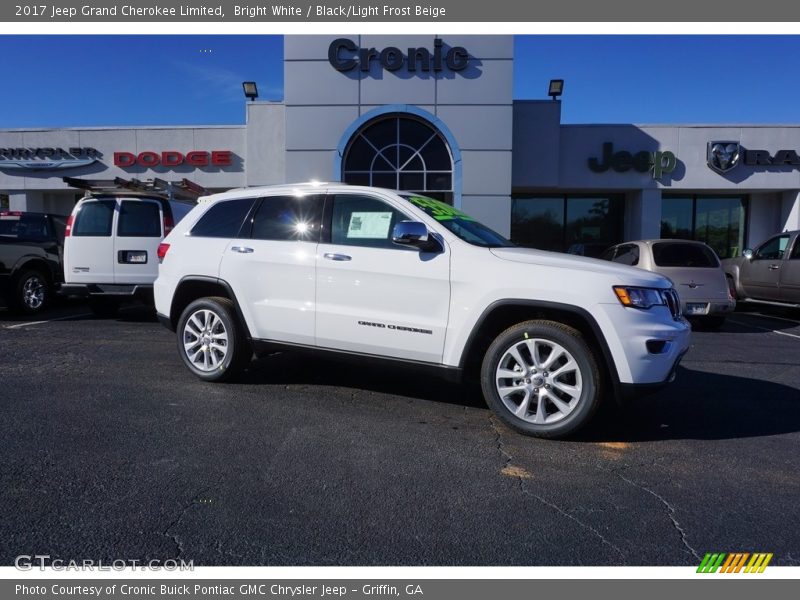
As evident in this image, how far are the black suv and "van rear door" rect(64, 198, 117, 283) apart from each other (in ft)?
4.76

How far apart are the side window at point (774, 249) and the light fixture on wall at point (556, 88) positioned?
8215 millimetres

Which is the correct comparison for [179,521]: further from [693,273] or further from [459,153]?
[459,153]

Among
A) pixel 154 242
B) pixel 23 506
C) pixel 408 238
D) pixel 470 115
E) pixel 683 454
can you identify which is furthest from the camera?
pixel 470 115

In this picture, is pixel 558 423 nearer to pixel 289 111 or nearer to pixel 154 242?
pixel 154 242

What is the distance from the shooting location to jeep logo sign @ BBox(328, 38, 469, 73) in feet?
50.3

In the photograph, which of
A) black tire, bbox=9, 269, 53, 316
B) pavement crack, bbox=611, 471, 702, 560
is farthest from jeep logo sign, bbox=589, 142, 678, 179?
pavement crack, bbox=611, 471, 702, 560

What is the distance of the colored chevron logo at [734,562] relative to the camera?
2.53m

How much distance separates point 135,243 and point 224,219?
4.12m

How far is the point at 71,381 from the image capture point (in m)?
5.46

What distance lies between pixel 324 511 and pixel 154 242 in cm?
708

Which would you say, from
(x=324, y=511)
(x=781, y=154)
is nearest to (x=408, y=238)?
(x=324, y=511)

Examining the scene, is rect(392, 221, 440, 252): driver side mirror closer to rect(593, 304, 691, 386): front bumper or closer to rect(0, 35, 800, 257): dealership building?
rect(593, 304, 691, 386): front bumper

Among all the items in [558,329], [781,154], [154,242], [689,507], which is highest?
[781,154]

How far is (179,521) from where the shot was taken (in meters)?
2.81
